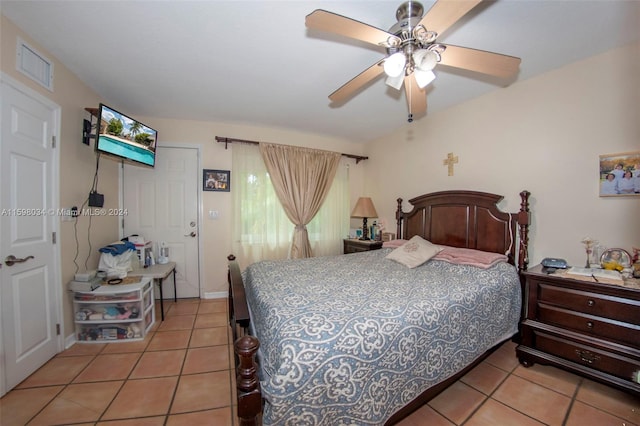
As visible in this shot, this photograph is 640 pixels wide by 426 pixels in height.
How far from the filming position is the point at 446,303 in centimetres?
153

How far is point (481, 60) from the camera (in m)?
1.50

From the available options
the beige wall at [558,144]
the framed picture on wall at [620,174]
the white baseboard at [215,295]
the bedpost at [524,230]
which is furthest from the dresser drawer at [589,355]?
the white baseboard at [215,295]

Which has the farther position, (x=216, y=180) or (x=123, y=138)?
(x=216, y=180)

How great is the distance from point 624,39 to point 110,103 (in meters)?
4.80

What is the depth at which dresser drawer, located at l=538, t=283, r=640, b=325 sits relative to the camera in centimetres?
156

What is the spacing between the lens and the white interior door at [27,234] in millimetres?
1666

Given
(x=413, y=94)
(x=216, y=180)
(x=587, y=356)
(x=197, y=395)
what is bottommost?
(x=197, y=395)

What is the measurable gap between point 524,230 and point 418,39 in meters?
1.97

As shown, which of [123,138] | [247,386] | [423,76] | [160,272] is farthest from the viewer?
[160,272]

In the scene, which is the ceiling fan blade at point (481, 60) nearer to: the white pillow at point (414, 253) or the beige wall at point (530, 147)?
the beige wall at point (530, 147)

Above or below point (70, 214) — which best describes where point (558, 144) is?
above

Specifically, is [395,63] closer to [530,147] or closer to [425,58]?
[425,58]

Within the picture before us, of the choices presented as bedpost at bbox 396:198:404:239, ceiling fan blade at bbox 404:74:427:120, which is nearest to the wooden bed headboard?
bedpost at bbox 396:198:404:239

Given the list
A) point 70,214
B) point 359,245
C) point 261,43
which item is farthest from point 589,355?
point 70,214
